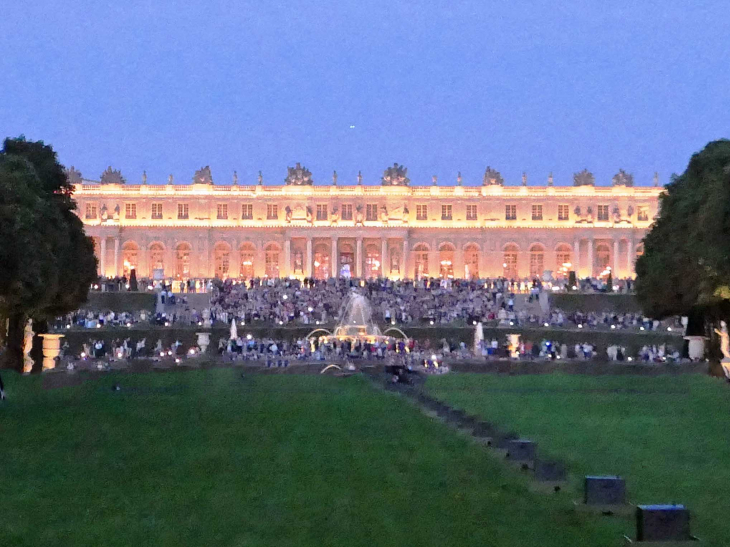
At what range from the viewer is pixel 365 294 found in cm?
6266

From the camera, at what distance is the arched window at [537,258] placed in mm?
89125

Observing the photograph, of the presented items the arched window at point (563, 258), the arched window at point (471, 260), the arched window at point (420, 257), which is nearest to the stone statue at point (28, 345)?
the arched window at point (420, 257)

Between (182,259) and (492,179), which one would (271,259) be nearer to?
(182,259)

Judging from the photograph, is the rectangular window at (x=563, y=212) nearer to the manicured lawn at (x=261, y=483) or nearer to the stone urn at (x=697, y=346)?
the stone urn at (x=697, y=346)

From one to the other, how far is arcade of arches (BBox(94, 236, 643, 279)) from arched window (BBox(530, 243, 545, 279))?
0.28 feet

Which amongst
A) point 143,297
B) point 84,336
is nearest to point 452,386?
point 84,336

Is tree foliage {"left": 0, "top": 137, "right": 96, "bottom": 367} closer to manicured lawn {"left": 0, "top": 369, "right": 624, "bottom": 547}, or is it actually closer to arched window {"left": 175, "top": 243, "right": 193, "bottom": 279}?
manicured lawn {"left": 0, "top": 369, "right": 624, "bottom": 547}

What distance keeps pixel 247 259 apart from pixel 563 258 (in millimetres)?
26584

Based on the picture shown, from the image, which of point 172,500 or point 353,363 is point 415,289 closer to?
point 353,363

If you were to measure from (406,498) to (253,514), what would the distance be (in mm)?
1873

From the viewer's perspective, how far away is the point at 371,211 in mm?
89438

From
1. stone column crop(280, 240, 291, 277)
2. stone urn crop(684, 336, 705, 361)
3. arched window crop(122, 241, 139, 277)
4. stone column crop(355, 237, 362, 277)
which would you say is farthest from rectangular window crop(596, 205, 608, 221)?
stone urn crop(684, 336, 705, 361)

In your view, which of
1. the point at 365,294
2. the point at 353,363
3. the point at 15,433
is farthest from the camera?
the point at 365,294

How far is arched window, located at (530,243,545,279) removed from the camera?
8912 cm
